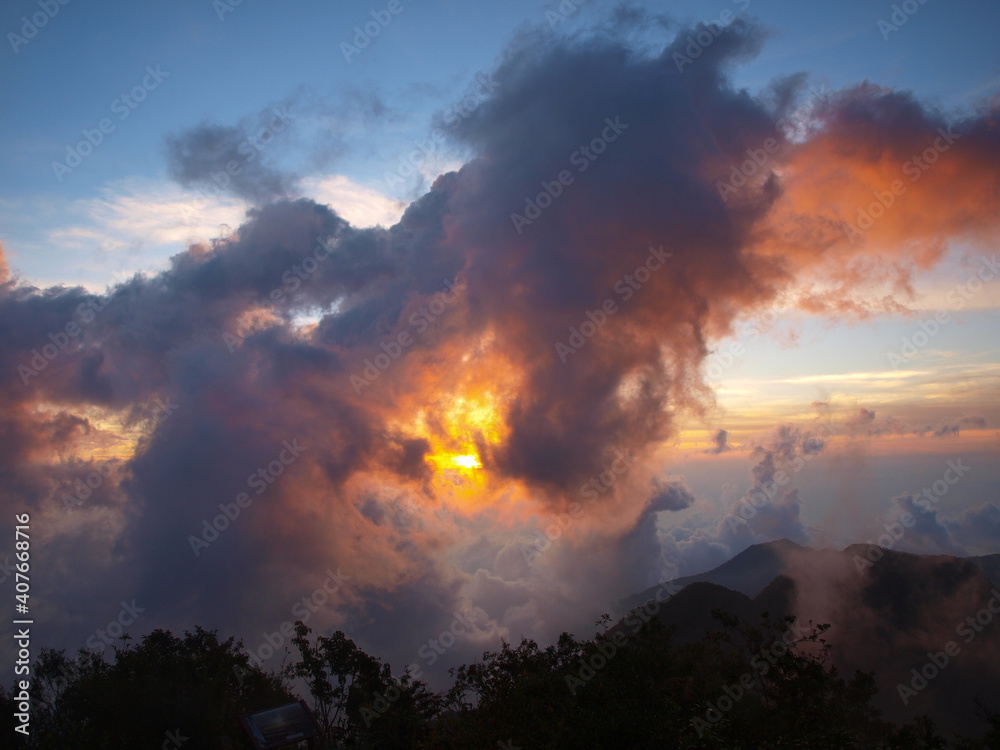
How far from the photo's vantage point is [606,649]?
39469 millimetres

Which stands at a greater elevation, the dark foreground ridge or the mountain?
the dark foreground ridge

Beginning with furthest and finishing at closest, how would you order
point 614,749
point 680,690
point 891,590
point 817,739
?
point 891,590
point 680,690
point 817,739
point 614,749

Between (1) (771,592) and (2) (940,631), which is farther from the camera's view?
(1) (771,592)

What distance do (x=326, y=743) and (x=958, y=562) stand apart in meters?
193

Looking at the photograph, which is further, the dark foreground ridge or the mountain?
the mountain

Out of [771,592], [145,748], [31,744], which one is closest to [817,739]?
[145,748]

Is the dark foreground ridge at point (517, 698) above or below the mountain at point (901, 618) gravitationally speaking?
above

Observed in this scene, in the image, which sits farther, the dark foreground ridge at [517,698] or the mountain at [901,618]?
the mountain at [901,618]

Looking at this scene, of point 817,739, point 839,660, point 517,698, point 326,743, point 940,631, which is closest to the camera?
point 817,739

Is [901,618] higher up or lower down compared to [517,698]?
lower down

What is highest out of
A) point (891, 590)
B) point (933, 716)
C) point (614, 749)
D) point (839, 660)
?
point (614, 749)

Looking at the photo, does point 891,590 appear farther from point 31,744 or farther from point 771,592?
point 31,744

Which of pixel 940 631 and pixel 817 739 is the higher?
pixel 817 739

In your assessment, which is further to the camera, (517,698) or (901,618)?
(901,618)
